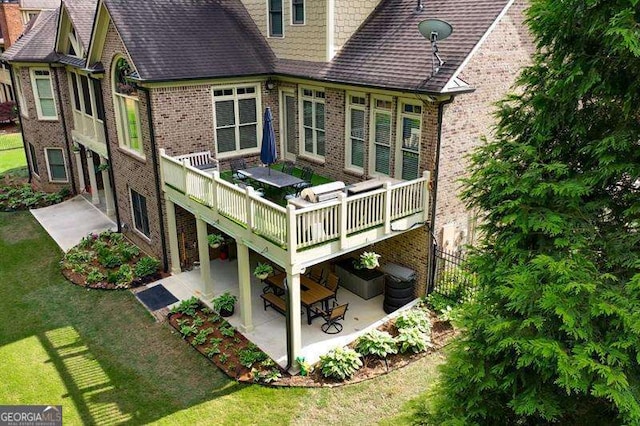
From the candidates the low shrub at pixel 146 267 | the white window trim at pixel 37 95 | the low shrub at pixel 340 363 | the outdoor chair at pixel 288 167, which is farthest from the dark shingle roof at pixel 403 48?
the white window trim at pixel 37 95

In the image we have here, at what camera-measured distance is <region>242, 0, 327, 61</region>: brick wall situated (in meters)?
15.2

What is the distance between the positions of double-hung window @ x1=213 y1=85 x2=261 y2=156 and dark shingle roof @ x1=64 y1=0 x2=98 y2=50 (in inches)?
250

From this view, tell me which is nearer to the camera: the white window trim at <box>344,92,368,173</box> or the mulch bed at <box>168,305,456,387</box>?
the mulch bed at <box>168,305,456,387</box>

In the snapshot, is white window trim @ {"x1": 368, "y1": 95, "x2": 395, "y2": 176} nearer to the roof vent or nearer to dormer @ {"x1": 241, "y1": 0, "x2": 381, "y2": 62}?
the roof vent

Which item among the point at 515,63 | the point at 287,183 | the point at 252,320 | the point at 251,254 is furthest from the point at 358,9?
the point at 252,320

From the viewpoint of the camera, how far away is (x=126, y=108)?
1680cm

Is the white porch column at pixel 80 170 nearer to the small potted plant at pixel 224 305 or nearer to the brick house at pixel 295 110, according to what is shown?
the brick house at pixel 295 110

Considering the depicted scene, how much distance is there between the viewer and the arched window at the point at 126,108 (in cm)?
1608

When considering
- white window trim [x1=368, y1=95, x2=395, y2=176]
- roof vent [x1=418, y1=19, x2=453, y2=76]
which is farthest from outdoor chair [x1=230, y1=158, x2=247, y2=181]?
roof vent [x1=418, y1=19, x2=453, y2=76]

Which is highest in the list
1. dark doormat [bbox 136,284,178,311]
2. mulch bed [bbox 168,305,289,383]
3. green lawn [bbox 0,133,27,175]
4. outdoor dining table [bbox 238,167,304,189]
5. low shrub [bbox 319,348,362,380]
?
outdoor dining table [bbox 238,167,304,189]

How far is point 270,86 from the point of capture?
54.7 ft

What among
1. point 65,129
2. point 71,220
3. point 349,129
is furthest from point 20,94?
point 349,129

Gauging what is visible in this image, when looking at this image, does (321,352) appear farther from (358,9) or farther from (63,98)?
(63,98)

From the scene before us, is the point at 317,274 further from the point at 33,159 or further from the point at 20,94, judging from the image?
the point at 20,94
